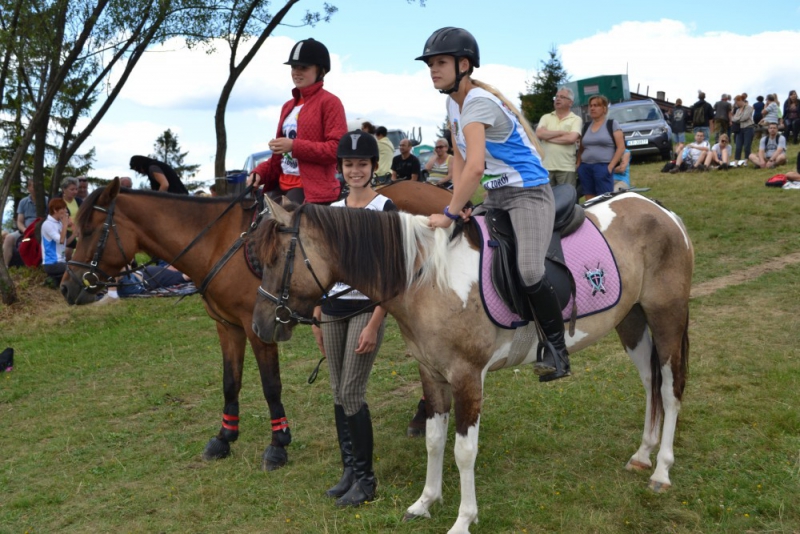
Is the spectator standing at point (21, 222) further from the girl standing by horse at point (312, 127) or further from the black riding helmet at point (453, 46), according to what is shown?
the black riding helmet at point (453, 46)

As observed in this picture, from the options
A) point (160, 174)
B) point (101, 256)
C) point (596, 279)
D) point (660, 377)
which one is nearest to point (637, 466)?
point (660, 377)

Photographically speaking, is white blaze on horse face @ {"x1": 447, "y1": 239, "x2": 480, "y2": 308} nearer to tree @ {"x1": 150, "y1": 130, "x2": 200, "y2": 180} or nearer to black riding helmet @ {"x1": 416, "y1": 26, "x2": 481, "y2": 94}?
black riding helmet @ {"x1": 416, "y1": 26, "x2": 481, "y2": 94}

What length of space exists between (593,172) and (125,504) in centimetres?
808

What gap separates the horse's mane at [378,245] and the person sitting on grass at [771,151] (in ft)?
60.8

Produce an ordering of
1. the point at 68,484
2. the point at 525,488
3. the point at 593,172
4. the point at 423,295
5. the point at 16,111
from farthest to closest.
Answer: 1. the point at 16,111
2. the point at 593,172
3. the point at 68,484
4. the point at 525,488
5. the point at 423,295

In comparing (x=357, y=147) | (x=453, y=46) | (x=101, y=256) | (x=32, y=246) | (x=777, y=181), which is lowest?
(x=32, y=246)

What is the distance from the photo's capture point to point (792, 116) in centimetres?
2475

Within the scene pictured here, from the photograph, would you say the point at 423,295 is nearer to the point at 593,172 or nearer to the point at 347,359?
the point at 347,359

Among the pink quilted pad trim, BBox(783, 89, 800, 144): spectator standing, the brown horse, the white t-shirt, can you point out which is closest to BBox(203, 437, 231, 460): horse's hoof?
the brown horse

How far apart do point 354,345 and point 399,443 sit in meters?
1.59

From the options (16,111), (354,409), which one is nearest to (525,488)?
(354,409)

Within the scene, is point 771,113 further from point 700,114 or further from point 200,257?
point 200,257

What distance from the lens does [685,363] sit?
515 cm

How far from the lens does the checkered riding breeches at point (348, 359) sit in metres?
4.66
